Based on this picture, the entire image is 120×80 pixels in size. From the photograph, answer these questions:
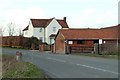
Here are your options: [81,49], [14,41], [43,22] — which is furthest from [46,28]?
[81,49]

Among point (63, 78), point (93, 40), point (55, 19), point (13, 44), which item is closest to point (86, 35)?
point (93, 40)

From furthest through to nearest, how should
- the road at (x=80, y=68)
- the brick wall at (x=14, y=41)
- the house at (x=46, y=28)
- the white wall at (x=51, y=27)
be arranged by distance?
the white wall at (x=51, y=27) < the house at (x=46, y=28) < the brick wall at (x=14, y=41) < the road at (x=80, y=68)

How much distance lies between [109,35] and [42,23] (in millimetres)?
38776

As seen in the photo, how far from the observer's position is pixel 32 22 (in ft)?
343

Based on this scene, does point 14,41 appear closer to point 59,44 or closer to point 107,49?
point 59,44

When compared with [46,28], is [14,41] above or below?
below

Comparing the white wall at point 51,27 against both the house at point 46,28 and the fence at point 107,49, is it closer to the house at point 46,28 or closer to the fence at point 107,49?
the house at point 46,28

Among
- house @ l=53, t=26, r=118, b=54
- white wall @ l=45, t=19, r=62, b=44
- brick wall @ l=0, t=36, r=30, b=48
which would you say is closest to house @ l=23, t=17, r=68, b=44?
white wall @ l=45, t=19, r=62, b=44

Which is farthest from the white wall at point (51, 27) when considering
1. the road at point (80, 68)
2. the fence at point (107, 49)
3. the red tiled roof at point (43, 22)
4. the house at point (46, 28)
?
the road at point (80, 68)

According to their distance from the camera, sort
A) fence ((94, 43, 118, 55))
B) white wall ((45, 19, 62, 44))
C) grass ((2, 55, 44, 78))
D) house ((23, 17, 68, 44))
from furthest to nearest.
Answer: white wall ((45, 19, 62, 44)), house ((23, 17, 68, 44)), fence ((94, 43, 118, 55)), grass ((2, 55, 44, 78))

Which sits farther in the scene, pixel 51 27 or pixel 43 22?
pixel 43 22

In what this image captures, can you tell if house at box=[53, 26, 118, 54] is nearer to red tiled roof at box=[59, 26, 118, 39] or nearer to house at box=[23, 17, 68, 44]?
red tiled roof at box=[59, 26, 118, 39]

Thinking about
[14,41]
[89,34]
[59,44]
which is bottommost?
[59,44]

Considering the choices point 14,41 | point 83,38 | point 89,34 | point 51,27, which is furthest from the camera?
point 51,27
